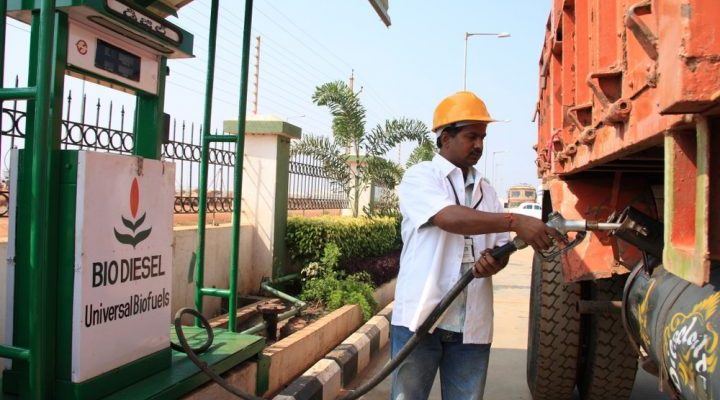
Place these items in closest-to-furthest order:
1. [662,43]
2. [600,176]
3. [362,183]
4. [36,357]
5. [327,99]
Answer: [662,43]
[36,357]
[600,176]
[327,99]
[362,183]

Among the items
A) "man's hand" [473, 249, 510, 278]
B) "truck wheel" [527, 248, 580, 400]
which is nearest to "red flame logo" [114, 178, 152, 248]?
"man's hand" [473, 249, 510, 278]

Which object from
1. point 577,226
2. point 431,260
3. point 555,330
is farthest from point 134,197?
point 555,330

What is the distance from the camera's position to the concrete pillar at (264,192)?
247 inches

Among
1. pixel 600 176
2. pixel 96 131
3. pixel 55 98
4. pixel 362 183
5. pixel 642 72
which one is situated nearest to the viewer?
pixel 642 72

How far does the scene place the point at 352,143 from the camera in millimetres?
8828

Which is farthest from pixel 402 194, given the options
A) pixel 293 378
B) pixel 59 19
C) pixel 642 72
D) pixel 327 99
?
pixel 327 99

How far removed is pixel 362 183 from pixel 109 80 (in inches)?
259

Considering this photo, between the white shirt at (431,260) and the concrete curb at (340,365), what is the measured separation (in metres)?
1.47

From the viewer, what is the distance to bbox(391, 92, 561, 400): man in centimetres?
243

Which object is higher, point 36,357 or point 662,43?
point 662,43

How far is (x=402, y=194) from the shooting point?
8.36 feet

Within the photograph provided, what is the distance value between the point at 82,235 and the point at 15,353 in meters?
0.47

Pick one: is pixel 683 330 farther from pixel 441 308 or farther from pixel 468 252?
pixel 468 252

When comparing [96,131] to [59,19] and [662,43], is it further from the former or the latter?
[662,43]
